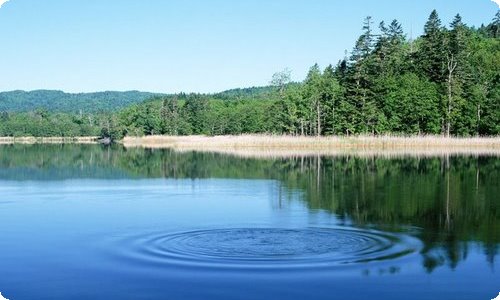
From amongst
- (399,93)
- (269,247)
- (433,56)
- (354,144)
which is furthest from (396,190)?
(433,56)

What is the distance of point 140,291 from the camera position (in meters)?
10.9

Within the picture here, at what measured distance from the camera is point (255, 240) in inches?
593

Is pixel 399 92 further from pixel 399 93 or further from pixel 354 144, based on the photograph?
pixel 354 144

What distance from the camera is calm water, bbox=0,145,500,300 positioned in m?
11.1

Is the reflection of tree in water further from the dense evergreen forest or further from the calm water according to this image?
the dense evergreen forest

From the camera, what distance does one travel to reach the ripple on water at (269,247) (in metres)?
12.8

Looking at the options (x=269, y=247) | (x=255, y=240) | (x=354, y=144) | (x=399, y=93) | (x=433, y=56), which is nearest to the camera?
(x=269, y=247)

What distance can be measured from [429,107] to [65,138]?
4409 inches

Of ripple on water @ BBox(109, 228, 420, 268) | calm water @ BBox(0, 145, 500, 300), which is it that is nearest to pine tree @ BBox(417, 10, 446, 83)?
calm water @ BBox(0, 145, 500, 300)

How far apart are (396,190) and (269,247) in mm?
12588

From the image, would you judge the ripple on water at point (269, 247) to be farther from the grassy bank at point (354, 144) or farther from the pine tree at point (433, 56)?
the pine tree at point (433, 56)

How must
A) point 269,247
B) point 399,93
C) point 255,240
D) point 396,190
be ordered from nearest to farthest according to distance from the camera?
point 269,247 → point 255,240 → point 396,190 → point 399,93

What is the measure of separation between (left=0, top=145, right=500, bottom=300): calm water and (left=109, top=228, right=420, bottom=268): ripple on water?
3 centimetres

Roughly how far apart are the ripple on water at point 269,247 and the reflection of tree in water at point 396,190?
1042 mm
